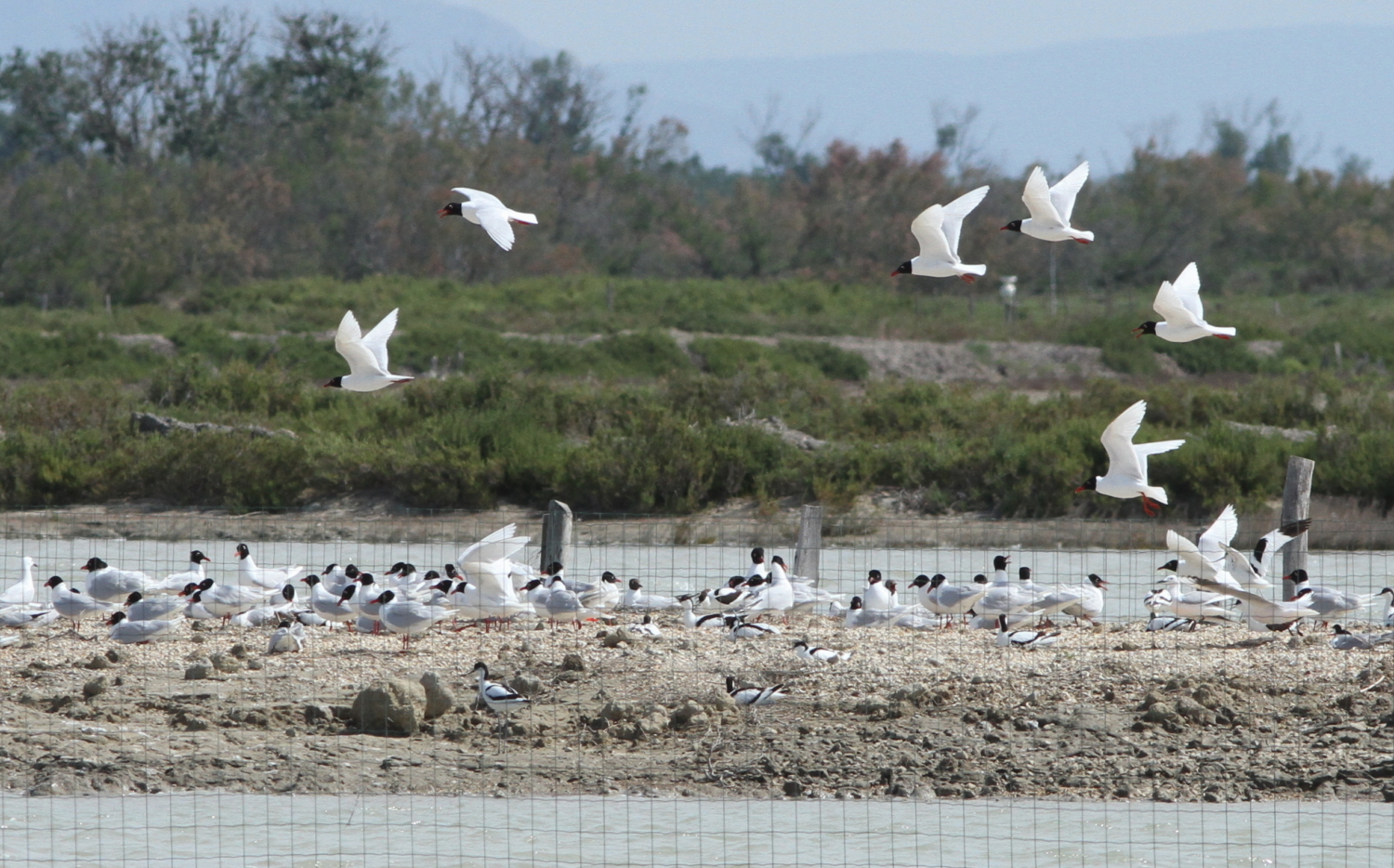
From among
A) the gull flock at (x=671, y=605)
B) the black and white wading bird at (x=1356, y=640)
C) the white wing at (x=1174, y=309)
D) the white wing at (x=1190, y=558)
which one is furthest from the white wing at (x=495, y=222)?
the black and white wading bird at (x=1356, y=640)

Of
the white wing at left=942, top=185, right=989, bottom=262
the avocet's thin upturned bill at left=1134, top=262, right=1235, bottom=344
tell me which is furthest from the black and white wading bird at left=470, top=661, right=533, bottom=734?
the avocet's thin upturned bill at left=1134, top=262, right=1235, bottom=344

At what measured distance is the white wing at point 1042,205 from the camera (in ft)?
29.7

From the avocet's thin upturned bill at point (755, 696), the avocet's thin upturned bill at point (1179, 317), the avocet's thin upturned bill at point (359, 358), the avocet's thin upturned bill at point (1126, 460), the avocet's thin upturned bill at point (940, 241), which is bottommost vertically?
the avocet's thin upturned bill at point (755, 696)

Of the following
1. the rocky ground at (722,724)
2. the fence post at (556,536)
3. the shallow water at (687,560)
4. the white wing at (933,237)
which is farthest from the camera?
the shallow water at (687,560)

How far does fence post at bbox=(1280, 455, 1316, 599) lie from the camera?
12469mm

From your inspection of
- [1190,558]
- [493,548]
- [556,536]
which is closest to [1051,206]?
[1190,558]

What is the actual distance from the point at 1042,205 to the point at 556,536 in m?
5.75

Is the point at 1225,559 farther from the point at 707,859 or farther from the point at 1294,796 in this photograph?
the point at 707,859

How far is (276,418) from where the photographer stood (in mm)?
24062

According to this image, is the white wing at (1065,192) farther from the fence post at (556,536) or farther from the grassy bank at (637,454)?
the grassy bank at (637,454)

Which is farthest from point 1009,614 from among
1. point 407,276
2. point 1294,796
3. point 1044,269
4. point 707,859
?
point 1044,269

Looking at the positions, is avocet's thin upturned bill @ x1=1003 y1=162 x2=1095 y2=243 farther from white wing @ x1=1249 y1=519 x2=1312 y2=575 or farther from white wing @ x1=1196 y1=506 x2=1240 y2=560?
white wing @ x1=1249 y1=519 x2=1312 y2=575

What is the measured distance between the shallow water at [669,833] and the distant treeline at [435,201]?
36.1 m

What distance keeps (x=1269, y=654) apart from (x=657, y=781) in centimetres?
427
